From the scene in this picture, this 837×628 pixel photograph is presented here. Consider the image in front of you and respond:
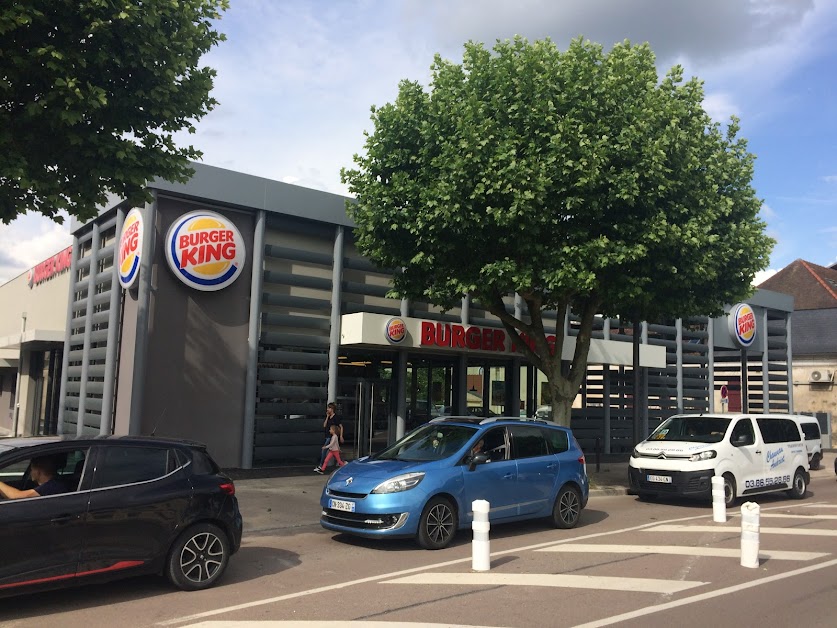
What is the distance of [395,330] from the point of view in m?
17.4

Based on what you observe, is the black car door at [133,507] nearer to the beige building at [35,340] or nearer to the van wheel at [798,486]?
the van wheel at [798,486]

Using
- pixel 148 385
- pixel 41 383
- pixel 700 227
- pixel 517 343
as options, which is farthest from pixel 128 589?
pixel 41 383

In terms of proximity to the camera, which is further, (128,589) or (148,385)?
(148,385)

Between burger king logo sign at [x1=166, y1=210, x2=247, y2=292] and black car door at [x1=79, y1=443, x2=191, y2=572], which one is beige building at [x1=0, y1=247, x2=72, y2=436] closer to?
burger king logo sign at [x1=166, y1=210, x2=247, y2=292]

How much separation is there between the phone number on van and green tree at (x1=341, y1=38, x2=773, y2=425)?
374 cm

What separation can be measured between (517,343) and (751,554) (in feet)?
27.9

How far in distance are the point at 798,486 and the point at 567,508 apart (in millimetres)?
7555

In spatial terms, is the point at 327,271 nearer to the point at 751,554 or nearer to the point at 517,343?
the point at 517,343

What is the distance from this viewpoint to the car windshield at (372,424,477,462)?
1011 cm

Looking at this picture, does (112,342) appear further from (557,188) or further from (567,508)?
(567,508)

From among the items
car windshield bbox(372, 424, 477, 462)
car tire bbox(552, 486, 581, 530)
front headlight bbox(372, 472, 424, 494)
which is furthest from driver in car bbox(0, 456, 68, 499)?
car tire bbox(552, 486, 581, 530)

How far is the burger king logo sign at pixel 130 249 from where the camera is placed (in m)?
15.5

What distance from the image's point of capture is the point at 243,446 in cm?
1630

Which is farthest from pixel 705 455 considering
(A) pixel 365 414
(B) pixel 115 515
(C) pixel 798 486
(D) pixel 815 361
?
(D) pixel 815 361
